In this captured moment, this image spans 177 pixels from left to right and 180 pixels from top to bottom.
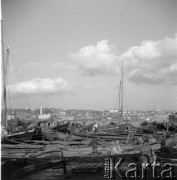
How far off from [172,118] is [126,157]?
84.1 feet

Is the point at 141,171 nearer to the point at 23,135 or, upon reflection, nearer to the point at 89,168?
the point at 89,168

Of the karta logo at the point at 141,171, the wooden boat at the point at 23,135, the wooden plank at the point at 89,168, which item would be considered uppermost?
the karta logo at the point at 141,171

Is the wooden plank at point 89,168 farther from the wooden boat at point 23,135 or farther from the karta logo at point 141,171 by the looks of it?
the wooden boat at point 23,135

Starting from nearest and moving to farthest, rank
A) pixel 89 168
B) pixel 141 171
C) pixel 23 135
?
1. pixel 141 171
2. pixel 89 168
3. pixel 23 135

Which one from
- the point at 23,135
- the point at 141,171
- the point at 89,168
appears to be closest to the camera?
the point at 141,171

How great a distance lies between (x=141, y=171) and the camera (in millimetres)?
8531

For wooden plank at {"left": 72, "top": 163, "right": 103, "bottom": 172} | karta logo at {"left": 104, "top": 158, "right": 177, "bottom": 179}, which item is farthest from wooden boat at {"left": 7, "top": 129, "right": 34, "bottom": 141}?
karta logo at {"left": 104, "top": 158, "right": 177, "bottom": 179}

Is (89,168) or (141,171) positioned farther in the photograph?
(89,168)

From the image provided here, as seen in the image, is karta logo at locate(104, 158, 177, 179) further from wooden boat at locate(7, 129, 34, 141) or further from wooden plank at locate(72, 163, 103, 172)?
wooden boat at locate(7, 129, 34, 141)

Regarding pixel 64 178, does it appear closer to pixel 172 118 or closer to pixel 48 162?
pixel 48 162

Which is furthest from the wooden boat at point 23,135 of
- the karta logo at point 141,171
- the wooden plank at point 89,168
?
the karta logo at point 141,171

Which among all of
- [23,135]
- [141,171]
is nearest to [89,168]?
[141,171]

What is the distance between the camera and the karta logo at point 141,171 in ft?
26.3

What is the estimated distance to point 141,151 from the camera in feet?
30.3
